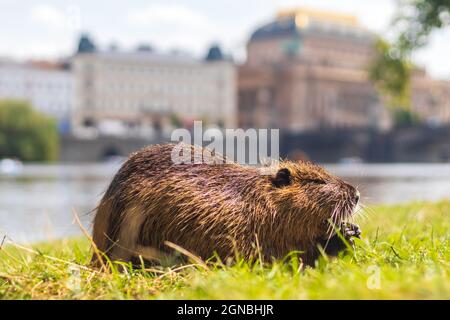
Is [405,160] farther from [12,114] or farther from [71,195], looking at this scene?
[71,195]

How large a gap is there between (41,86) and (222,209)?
124 meters

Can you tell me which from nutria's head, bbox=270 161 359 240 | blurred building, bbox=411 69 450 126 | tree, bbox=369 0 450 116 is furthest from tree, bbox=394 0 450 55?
blurred building, bbox=411 69 450 126

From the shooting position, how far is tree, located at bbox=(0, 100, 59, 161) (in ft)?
245

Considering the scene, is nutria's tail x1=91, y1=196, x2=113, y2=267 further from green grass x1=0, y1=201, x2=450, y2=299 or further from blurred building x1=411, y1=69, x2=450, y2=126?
blurred building x1=411, y1=69, x2=450, y2=126

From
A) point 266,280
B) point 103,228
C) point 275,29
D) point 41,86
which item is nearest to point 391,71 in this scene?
point 103,228

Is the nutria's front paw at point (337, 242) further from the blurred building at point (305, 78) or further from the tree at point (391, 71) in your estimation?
the blurred building at point (305, 78)

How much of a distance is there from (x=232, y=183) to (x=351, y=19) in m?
168

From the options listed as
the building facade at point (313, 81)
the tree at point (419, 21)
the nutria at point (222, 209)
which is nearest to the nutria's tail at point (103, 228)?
the nutria at point (222, 209)

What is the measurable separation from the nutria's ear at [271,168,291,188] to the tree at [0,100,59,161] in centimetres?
7184

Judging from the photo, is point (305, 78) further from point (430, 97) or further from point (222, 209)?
point (222, 209)

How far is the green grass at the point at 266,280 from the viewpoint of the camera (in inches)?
111

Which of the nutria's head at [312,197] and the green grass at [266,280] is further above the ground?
the nutria's head at [312,197]

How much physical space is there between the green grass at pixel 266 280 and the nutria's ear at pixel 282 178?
1.28ft
